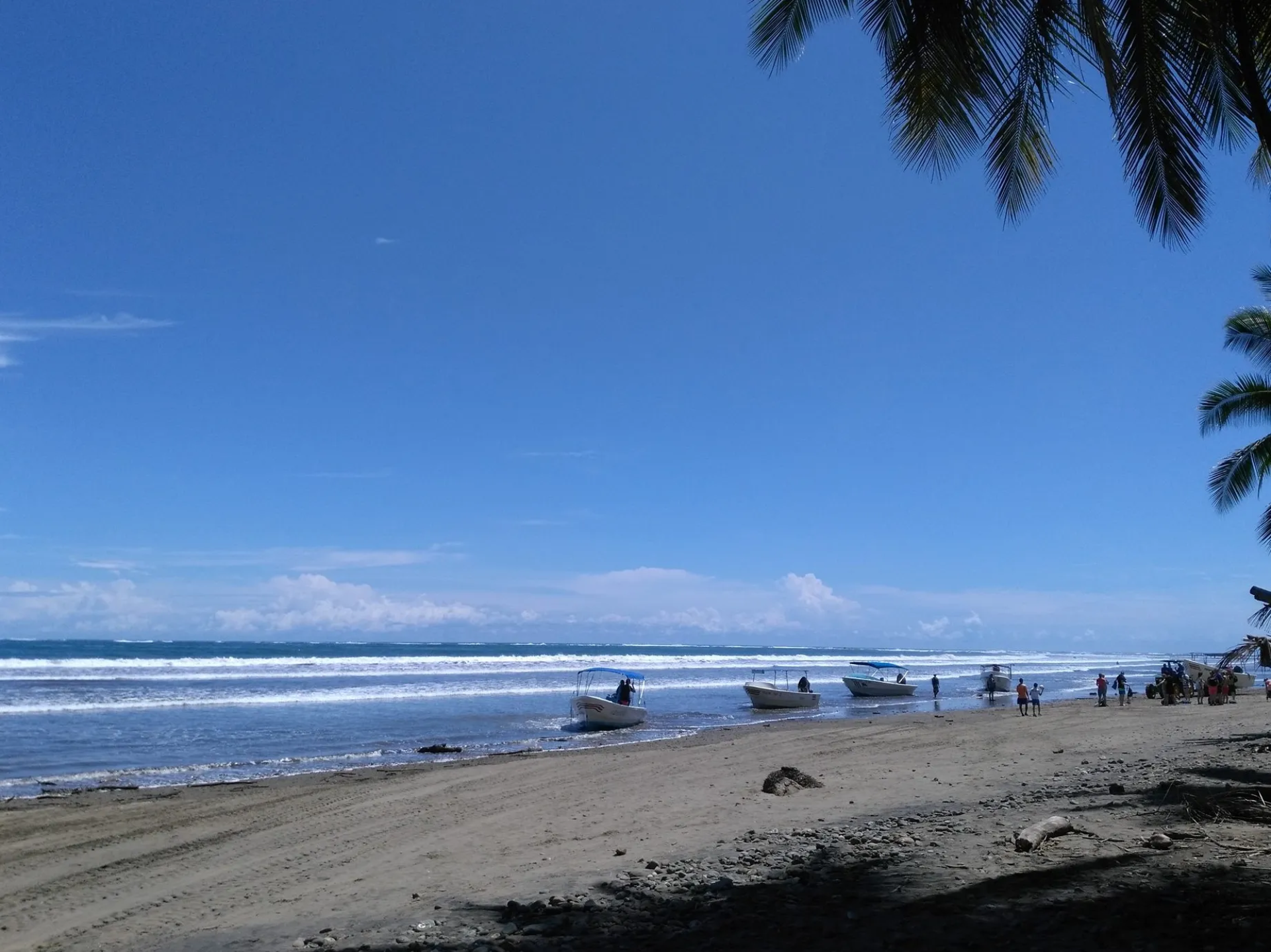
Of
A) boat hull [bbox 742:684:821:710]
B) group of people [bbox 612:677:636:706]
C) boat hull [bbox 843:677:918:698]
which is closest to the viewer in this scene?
group of people [bbox 612:677:636:706]

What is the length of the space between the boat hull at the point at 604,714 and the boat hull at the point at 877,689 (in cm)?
1979

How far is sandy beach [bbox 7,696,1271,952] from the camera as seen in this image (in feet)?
18.4

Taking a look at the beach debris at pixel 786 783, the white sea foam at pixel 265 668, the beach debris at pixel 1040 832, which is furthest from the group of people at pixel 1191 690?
the white sea foam at pixel 265 668

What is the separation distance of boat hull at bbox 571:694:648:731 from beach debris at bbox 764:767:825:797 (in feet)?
49.7

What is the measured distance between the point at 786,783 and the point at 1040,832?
671 cm

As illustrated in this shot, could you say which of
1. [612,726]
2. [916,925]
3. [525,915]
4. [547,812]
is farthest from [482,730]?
[916,925]

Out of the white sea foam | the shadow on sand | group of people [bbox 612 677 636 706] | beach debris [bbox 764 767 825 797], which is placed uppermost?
the shadow on sand

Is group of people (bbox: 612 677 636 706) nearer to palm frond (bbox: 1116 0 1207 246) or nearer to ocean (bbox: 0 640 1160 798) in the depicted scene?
ocean (bbox: 0 640 1160 798)

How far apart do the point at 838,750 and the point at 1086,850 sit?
13.8 metres

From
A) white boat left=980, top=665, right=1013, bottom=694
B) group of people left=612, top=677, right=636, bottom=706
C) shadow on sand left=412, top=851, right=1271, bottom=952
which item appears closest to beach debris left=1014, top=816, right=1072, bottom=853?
shadow on sand left=412, top=851, right=1271, bottom=952

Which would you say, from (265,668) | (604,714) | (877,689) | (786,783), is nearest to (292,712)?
(604,714)

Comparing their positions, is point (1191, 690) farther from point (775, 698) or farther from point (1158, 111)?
point (1158, 111)

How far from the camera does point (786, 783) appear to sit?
537 inches

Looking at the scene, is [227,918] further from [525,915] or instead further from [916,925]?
[916,925]
